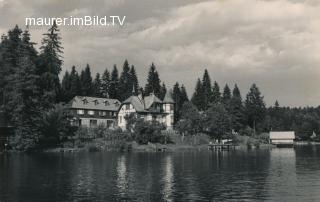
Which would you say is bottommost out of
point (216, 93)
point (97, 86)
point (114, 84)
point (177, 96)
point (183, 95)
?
point (177, 96)

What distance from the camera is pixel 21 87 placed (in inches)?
3809

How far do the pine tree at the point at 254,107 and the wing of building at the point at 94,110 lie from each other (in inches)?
2183

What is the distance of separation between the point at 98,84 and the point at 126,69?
13792 mm

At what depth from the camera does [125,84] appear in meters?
169

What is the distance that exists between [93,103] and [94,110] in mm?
2401

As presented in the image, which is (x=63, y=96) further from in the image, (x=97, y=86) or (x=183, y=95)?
(x=183, y=95)

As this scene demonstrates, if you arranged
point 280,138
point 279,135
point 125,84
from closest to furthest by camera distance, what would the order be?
1. point 280,138
2. point 279,135
3. point 125,84

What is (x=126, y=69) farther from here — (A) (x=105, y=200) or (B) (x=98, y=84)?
(A) (x=105, y=200)

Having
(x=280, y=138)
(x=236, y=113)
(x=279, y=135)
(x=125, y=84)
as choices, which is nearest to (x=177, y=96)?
(x=125, y=84)

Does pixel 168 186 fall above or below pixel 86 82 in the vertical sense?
below

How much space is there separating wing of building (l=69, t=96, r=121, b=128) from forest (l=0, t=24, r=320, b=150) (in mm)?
6257

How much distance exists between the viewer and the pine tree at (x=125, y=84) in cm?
16550

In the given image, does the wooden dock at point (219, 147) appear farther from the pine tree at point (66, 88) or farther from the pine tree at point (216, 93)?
the pine tree at point (66, 88)

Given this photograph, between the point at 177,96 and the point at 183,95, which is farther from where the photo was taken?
the point at 183,95
